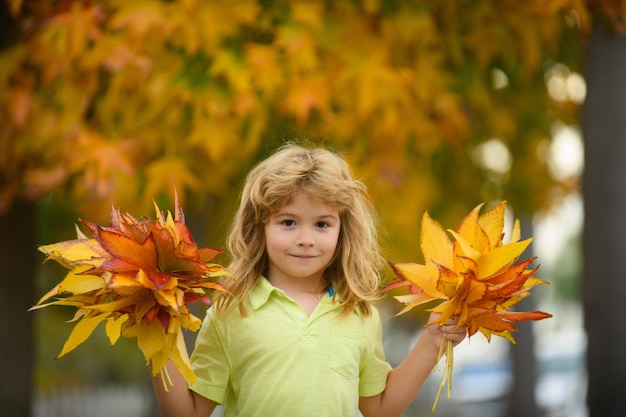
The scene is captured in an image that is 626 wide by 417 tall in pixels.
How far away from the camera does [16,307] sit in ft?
20.6

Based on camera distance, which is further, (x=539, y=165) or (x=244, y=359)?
(x=539, y=165)

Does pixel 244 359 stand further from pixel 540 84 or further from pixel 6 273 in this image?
pixel 540 84

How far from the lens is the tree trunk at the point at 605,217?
Result: 5.27 metres

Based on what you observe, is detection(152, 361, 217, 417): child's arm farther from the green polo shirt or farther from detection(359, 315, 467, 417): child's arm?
detection(359, 315, 467, 417): child's arm

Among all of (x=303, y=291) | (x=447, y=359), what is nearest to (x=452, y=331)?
(x=447, y=359)

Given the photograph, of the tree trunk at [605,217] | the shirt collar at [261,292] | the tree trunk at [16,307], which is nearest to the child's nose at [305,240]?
the shirt collar at [261,292]

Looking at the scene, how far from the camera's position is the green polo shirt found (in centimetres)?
229

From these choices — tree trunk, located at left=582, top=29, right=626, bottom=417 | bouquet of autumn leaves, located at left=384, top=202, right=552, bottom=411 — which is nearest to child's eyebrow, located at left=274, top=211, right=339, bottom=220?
bouquet of autumn leaves, located at left=384, top=202, right=552, bottom=411

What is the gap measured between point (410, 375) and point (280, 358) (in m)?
0.37

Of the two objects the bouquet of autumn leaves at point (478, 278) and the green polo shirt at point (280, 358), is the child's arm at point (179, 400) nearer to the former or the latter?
the green polo shirt at point (280, 358)

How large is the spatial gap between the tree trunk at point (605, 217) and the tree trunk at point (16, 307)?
371 centimetres

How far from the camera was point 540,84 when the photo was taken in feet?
22.7

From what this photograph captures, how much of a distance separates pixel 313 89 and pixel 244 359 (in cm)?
248

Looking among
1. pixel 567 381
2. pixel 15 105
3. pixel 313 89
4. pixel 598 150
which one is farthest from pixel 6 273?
pixel 567 381
